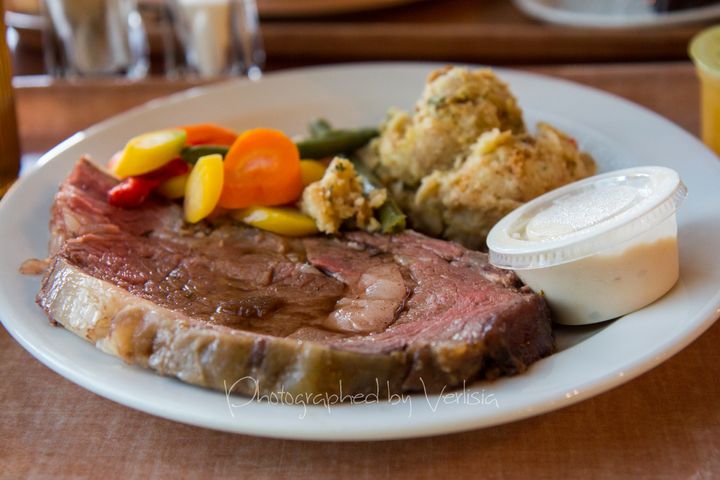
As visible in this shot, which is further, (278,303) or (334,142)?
(334,142)

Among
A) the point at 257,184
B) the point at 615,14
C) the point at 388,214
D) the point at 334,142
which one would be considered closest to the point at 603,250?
the point at 388,214

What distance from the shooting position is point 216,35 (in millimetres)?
5773

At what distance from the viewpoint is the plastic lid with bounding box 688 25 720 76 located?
4008 mm

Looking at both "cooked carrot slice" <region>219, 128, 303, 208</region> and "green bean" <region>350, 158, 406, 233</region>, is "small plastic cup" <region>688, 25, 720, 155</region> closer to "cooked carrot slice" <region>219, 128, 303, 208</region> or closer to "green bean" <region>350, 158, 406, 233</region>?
"green bean" <region>350, 158, 406, 233</region>

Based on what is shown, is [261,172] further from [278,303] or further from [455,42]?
[455,42]

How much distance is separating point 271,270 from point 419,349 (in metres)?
0.89

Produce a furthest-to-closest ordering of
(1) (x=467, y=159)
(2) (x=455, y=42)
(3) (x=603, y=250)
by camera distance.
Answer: (2) (x=455, y=42), (1) (x=467, y=159), (3) (x=603, y=250)

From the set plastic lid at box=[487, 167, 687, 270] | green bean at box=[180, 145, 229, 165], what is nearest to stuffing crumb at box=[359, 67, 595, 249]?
plastic lid at box=[487, 167, 687, 270]

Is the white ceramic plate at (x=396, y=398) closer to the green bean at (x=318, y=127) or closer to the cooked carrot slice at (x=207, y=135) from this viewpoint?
the green bean at (x=318, y=127)

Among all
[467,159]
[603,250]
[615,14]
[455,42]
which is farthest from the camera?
[615,14]

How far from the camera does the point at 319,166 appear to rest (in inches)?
155

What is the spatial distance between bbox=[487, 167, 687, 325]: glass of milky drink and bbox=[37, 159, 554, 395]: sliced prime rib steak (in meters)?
0.12

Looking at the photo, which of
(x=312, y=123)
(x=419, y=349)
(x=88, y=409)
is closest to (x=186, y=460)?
(x=88, y=409)

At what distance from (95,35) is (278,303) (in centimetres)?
359
